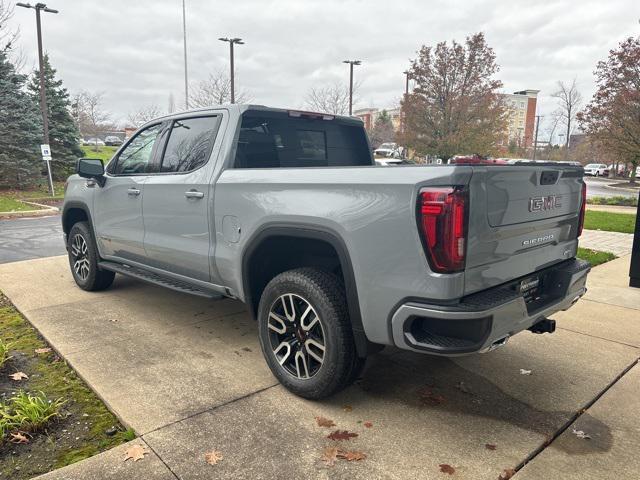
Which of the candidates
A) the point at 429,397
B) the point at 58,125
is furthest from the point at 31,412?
the point at 58,125

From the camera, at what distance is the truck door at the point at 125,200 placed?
4539 mm

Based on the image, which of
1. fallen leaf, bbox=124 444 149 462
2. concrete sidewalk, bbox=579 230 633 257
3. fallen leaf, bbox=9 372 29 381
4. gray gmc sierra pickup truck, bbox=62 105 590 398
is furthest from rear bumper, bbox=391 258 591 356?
concrete sidewalk, bbox=579 230 633 257

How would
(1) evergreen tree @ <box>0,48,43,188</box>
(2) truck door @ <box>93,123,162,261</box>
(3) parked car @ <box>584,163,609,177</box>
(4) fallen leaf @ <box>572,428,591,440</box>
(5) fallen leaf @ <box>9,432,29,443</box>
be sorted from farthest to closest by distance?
(3) parked car @ <box>584,163,609,177</box> → (1) evergreen tree @ <box>0,48,43,188</box> → (2) truck door @ <box>93,123,162,261</box> → (4) fallen leaf @ <box>572,428,591,440</box> → (5) fallen leaf @ <box>9,432,29,443</box>

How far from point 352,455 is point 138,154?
134 inches

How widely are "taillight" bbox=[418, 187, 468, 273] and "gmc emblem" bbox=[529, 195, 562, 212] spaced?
2.21ft

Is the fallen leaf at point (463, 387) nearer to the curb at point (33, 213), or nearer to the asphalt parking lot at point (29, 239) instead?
the asphalt parking lot at point (29, 239)

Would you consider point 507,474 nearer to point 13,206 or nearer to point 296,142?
point 296,142

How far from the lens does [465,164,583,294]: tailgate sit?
2514mm

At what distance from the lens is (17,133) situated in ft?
67.3

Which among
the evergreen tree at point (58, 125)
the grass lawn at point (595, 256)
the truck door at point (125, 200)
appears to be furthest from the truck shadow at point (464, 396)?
the evergreen tree at point (58, 125)

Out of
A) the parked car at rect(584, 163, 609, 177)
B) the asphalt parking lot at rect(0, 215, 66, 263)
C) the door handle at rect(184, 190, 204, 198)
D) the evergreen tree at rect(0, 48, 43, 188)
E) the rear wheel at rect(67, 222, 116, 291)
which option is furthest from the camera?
the parked car at rect(584, 163, 609, 177)

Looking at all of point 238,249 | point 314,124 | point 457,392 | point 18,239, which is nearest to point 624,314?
point 457,392

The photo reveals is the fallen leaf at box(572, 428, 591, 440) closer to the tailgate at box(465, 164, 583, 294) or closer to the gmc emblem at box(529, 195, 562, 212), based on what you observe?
the tailgate at box(465, 164, 583, 294)

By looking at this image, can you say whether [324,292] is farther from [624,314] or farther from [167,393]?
[624,314]
